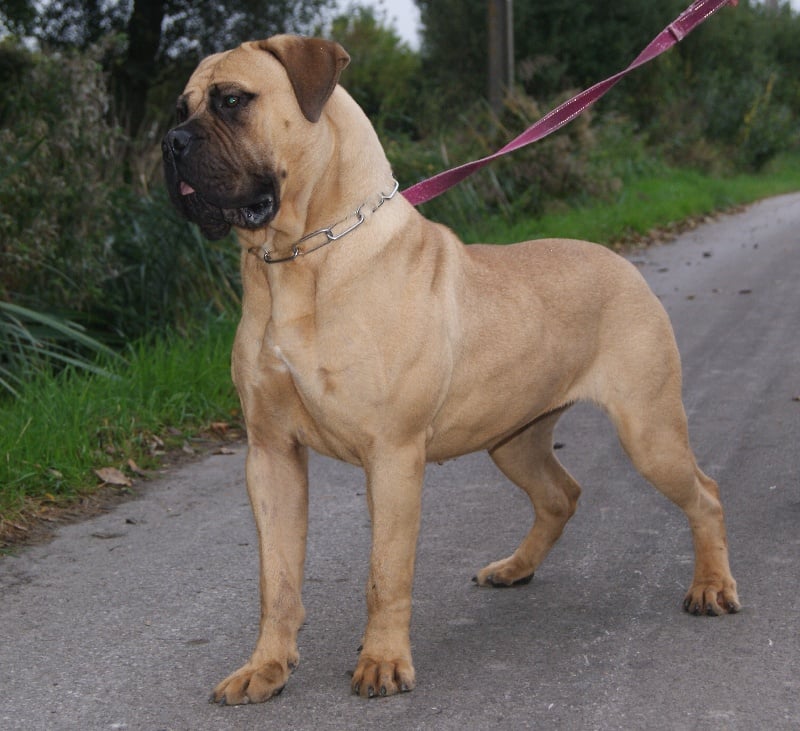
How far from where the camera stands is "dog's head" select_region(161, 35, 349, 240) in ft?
11.4

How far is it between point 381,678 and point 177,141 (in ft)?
5.48

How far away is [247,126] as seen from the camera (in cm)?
349

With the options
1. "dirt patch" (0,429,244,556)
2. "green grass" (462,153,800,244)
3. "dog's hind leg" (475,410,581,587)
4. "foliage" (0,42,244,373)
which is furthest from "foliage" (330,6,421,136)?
"dog's hind leg" (475,410,581,587)

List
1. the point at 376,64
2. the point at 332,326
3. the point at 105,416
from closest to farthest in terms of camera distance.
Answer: the point at 332,326 → the point at 105,416 → the point at 376,64

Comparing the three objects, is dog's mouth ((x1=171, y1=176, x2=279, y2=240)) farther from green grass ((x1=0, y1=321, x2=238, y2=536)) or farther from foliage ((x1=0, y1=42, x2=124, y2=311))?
foliage ((x1=0, y1=42, x2=124, y2=311))

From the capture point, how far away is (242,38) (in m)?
19.0

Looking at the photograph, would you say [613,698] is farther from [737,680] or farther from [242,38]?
[242,38]

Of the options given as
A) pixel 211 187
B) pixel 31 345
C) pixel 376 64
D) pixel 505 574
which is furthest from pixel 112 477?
pixel 376 64

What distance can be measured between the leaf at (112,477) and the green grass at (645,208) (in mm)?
6170

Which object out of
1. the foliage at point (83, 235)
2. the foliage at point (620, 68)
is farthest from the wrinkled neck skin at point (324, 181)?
the foliage at point (620, 68)

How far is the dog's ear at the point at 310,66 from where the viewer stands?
3.54 metres

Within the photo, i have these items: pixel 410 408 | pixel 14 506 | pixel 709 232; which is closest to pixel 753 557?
pixel 410 408

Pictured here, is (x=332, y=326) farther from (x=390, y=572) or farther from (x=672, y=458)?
(x=672, y=458)

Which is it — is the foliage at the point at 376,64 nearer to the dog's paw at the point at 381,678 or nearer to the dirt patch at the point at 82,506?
the dirt patch at the point at 82,506
